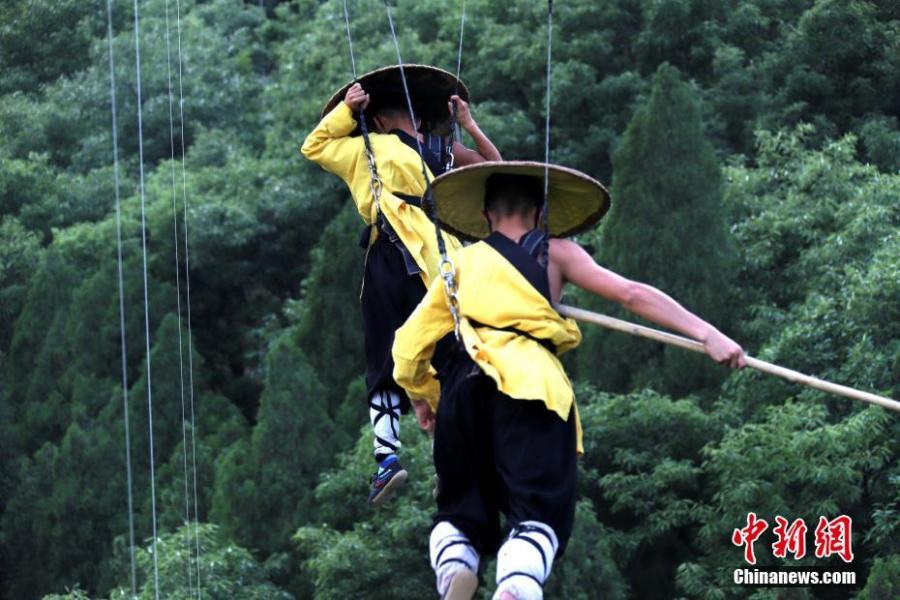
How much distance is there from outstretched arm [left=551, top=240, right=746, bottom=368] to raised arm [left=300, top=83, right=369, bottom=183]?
53.2 inches

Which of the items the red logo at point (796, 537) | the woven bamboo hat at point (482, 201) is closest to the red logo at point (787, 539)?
the red logo at point (796, 537)

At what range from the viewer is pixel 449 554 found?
19.1 ft

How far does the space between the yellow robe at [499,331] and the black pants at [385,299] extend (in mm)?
1154

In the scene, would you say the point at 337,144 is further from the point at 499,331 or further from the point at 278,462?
the point at 278,462

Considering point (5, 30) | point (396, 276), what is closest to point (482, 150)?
point (396, 276)

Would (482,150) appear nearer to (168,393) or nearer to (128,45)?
(168,393)

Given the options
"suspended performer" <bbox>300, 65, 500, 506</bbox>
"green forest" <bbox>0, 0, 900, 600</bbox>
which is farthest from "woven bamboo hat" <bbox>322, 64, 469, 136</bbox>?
"green forest" <bbox>0, 0, 900, 600</bbox>

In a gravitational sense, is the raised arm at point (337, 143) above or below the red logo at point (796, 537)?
below

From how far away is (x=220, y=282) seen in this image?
65.4ft

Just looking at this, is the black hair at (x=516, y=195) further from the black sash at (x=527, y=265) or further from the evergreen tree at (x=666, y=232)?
the evergreen tree at (x=666, y=232)

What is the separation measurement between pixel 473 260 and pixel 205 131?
1609 centimetres

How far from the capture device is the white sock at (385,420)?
23.8 ft

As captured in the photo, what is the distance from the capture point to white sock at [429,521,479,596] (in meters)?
5.79

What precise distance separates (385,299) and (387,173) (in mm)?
453
